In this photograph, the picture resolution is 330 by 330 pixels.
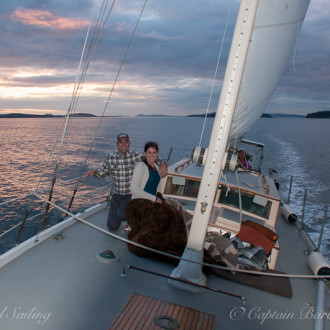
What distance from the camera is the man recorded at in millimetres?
5281

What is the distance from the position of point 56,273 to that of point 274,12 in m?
5.04

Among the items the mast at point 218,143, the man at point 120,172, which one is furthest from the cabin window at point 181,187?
the mast at point 218,143

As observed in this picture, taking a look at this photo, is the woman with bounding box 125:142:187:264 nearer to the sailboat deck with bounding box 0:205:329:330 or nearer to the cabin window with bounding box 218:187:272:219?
the sailboat deck with bounding box 0:205:329:330

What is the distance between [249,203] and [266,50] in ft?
9.37

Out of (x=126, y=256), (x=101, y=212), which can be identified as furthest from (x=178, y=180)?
(x=126, y=256)

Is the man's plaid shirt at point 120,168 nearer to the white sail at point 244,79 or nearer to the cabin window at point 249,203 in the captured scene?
the cabin window at point 249,203

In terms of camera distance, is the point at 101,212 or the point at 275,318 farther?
the point at 101,212

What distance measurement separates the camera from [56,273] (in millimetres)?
3775

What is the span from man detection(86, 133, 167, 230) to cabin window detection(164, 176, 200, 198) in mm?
1133

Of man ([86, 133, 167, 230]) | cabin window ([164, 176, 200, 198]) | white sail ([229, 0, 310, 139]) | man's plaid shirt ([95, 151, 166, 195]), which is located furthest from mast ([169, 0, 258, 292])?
cabin window ([164, 176, 200, 198])

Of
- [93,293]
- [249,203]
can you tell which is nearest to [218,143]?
[93,293]

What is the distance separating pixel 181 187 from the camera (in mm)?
6395

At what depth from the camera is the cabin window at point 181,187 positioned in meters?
6.27

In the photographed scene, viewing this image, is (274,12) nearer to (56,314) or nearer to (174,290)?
(174,290)
